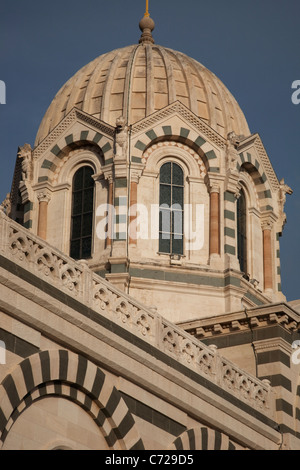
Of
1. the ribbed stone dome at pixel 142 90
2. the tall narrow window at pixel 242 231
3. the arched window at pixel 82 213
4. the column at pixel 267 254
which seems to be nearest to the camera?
the arched window at pixel 82 213

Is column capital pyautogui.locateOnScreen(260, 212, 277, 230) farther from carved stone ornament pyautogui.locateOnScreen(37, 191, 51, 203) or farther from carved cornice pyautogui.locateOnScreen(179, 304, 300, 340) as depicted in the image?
carved cornice pyautogui.locateOnScreen(179, 304, 300, 340)

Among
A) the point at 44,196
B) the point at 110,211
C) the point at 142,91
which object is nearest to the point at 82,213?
the point at 110,211

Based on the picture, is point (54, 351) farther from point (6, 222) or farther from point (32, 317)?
point (6, 222)

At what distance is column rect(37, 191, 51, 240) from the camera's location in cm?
3700

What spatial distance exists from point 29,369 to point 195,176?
1832cm

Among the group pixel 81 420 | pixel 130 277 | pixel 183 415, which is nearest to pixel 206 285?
pixel 130 277

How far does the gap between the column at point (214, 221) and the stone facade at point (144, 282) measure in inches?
1.9

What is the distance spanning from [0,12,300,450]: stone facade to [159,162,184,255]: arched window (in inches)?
7.9

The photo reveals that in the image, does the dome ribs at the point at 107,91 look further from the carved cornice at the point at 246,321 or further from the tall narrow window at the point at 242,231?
the carved cornice at the point at 246,321

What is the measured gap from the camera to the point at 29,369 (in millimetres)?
19734

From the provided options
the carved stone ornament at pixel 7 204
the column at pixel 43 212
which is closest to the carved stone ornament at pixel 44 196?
the column at pixel 43 212

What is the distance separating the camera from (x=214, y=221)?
36.3 meters

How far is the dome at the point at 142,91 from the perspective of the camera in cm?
3781
